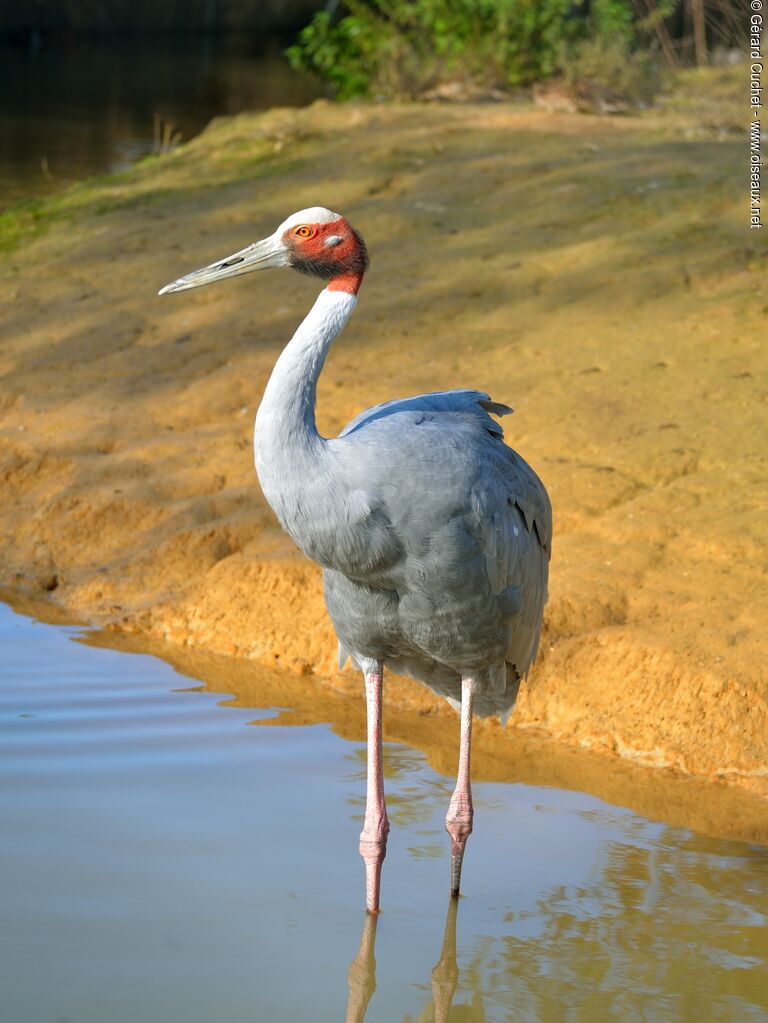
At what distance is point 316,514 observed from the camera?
11.2 feet

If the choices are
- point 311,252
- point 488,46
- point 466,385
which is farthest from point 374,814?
point 488,46

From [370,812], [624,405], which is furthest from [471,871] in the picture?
[624,405]

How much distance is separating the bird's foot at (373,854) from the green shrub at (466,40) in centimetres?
1045

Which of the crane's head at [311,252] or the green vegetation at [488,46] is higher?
the crane's head at [311,252]

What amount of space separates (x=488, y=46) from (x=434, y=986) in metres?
11.4

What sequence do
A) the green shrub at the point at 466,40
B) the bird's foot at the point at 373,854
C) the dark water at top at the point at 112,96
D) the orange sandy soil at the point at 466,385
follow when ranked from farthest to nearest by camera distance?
the dark water at top at the point at 112,96 < the green shrub at the point at 466,40 < the orange sandy soil at the point at 466,385 < the bird's foot at the point at 373,854

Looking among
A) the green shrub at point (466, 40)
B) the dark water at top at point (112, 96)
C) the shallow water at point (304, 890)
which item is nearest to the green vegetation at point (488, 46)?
the green shrub at point (466, 40)

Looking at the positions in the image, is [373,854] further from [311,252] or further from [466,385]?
[466,385]

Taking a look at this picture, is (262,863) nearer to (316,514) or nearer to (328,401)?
(316,514)

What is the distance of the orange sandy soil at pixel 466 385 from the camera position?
5090mm

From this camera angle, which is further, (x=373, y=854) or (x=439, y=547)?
(x=373, y=854)

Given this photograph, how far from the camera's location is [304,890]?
3.97 meters

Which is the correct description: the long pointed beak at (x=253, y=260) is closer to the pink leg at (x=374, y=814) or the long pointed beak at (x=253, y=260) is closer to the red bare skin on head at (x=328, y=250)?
the red bare skin on head at (x=328, y=250)

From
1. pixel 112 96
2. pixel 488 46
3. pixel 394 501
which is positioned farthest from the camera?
pixel 112 96
